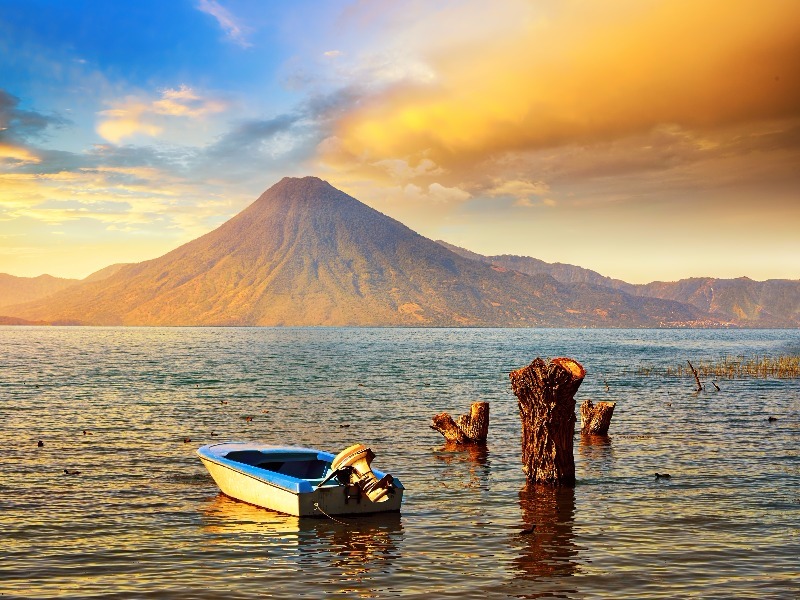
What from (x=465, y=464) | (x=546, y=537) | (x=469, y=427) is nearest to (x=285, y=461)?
(x=465, y=464)

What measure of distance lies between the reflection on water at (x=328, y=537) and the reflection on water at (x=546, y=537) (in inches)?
117

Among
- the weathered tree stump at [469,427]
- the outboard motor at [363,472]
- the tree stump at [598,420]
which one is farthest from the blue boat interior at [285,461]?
the tree stump at [598,420]

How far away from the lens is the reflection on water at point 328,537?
53.0 ft

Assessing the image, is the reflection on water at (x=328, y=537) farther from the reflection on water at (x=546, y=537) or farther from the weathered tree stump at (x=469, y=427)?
the weathered tree stump at (x=469, y=427)

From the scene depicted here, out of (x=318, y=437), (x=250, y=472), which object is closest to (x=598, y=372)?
(x=318, y=437)

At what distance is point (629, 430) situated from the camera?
130 feet

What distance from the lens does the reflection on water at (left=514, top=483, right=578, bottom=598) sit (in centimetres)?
1586

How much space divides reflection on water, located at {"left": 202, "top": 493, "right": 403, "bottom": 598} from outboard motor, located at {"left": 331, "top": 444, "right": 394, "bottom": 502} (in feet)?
2.53

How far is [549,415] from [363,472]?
6.66 metres

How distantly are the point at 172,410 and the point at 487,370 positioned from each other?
5285 cm

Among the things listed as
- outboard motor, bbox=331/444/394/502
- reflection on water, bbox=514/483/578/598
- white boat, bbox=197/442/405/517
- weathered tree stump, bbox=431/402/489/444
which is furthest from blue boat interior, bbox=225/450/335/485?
weathered tree stump, bbox=431/402/489/444

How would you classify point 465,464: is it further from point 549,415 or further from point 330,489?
point 330,489

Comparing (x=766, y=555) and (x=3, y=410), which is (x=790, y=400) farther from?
(x=3, y=410)

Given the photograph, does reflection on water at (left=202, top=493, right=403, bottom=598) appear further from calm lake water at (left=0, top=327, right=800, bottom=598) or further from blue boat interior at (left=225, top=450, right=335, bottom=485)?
blue boat interior at (left=225, top=450, right=335, bottom=485)
